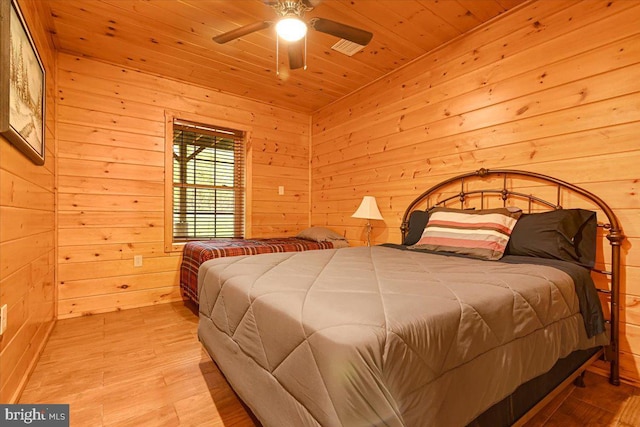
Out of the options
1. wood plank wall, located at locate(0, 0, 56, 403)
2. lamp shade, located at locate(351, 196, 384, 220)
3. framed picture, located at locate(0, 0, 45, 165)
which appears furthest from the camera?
lamp shade, located at locate(351, 196, 384, 220)

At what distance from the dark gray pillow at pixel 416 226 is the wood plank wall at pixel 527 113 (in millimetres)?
386

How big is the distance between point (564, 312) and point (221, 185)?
3.47 metres

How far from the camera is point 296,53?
2.24 m

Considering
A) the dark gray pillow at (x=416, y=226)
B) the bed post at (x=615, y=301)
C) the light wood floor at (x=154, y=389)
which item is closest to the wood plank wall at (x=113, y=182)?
the light wood floor at (x=154, y=389)

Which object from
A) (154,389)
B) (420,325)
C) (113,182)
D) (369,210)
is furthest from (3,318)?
(369,210)

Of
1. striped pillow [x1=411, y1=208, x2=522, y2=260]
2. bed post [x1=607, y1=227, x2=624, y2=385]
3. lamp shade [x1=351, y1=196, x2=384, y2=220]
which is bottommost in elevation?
bed post [x1=607, y1=227, x2=624, y2=385]

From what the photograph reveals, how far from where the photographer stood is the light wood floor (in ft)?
4.68

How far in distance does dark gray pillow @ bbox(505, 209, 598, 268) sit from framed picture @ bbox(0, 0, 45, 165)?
2703mm

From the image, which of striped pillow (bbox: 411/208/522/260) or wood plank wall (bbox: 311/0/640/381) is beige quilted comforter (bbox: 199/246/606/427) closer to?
striped pillow (bbox: 411/208/522/260)

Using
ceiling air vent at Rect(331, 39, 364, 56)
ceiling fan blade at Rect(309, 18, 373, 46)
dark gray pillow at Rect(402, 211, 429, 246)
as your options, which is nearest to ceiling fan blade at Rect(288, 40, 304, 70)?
ceiling fan blade at Rect(309, 18, 373, 46)

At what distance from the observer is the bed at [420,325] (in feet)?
2.53

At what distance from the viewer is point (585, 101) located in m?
1.91

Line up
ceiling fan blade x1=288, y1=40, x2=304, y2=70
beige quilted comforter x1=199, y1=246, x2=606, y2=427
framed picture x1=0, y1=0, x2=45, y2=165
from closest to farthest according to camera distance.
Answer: beige quilted comforter x1=199, y1=246, x2=606, y2=427 < framed picture x1=0, y1=0, x2=45, y2=165 < ceiling fan blade x1=288, y1=40, x2=304, y2=70

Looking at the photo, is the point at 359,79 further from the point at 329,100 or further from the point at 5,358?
the point at 5,358
